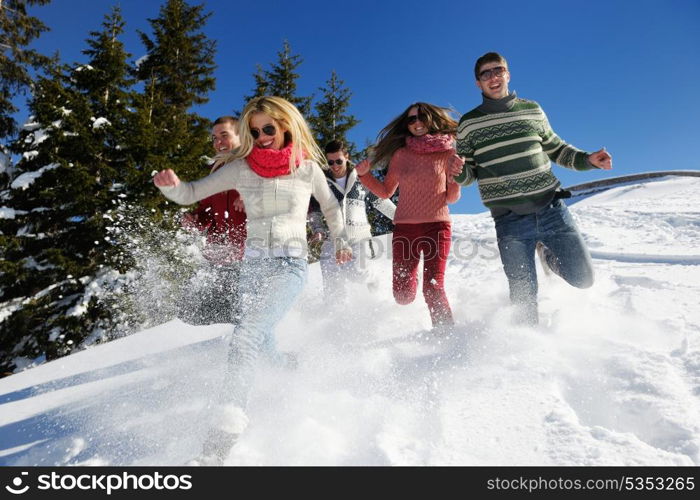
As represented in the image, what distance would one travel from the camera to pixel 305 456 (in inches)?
66.9

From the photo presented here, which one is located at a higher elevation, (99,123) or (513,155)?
(99,123)

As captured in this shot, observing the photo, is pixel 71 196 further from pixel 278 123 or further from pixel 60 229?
pixel 278 123

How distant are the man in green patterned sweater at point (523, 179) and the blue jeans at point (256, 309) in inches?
57.8

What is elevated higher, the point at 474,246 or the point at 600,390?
the point at 474,246

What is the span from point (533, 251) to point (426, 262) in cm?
77

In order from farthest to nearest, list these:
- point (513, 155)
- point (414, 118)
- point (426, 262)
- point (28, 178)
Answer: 1. point (28, 178)
2. point (414, 118)
3. point (426, 262)
4. point (513, 155)

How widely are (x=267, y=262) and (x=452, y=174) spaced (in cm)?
143

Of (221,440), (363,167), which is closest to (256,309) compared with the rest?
(221,440)

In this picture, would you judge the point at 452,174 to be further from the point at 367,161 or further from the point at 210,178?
the point at 210,178

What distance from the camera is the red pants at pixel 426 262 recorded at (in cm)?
303

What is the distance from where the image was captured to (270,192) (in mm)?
2322

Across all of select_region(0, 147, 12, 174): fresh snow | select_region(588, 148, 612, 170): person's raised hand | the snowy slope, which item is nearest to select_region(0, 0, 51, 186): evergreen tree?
select_region(0, 147, 12, 174): fresh snow

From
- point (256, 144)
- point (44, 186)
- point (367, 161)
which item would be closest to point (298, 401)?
point (256, 144)
